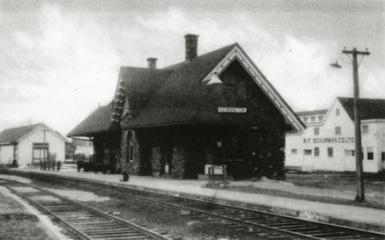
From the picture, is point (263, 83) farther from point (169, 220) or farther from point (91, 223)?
point (91, 223)

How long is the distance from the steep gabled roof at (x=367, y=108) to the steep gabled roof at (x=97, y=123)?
24345mm

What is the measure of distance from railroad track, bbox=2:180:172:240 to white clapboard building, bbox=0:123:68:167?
44.4 m

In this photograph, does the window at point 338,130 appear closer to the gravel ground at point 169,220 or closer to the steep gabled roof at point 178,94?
the steep gabled roof at point 178,94

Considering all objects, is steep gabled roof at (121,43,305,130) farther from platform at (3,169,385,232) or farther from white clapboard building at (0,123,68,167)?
white clapboard building at (0,123,68,167)

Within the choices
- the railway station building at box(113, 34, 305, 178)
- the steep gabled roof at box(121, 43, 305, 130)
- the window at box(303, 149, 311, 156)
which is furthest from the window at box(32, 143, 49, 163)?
the railway station building at box(113, 34, 305, 178)

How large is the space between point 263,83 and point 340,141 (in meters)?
27.5

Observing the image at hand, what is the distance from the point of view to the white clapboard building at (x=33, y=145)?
60.2 metres

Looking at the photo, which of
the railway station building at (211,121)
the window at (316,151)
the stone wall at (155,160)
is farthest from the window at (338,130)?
the stone wall at (155,160)

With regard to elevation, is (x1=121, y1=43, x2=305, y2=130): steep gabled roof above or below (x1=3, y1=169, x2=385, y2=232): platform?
above

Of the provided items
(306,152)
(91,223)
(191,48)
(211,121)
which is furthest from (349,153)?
(91,223)

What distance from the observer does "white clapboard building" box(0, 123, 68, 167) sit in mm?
60250

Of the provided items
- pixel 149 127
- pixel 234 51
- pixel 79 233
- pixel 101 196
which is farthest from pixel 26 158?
pixel 79 233

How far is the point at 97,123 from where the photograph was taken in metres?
39.6

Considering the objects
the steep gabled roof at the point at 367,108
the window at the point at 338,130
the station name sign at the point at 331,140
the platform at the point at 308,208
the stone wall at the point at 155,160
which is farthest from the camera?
the window at the point at 338,130
